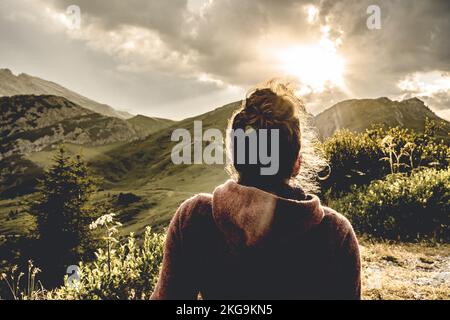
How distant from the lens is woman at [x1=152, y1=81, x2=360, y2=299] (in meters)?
2.00

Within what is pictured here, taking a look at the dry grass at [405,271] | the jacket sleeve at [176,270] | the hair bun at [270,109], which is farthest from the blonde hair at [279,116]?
the dry grass at [405,271]

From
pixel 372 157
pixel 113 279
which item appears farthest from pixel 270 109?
pixel 372 157

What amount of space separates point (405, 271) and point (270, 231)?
703 cm

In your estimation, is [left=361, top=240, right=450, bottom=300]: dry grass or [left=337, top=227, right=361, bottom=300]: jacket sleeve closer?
[left=337, top=227, right=361, bottom=300]: jacket sleeve

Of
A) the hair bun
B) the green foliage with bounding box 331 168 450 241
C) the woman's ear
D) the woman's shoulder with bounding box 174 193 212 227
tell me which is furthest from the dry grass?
the hair bun

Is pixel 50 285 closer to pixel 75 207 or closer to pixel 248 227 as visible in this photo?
pixel 75 207

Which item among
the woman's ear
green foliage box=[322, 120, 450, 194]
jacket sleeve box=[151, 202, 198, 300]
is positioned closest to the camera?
the woman's ear

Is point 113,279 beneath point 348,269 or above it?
beneath

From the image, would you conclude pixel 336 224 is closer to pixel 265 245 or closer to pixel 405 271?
pixel 265 245

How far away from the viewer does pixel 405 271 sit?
312 inches

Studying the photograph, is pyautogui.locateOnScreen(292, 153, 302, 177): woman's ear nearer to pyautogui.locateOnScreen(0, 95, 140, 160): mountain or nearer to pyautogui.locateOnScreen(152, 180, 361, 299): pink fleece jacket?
pyautogui.locateOnScreen(152, 180, 361, 299): pink fleece jacket

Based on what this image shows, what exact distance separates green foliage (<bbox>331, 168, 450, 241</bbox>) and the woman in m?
9.08
